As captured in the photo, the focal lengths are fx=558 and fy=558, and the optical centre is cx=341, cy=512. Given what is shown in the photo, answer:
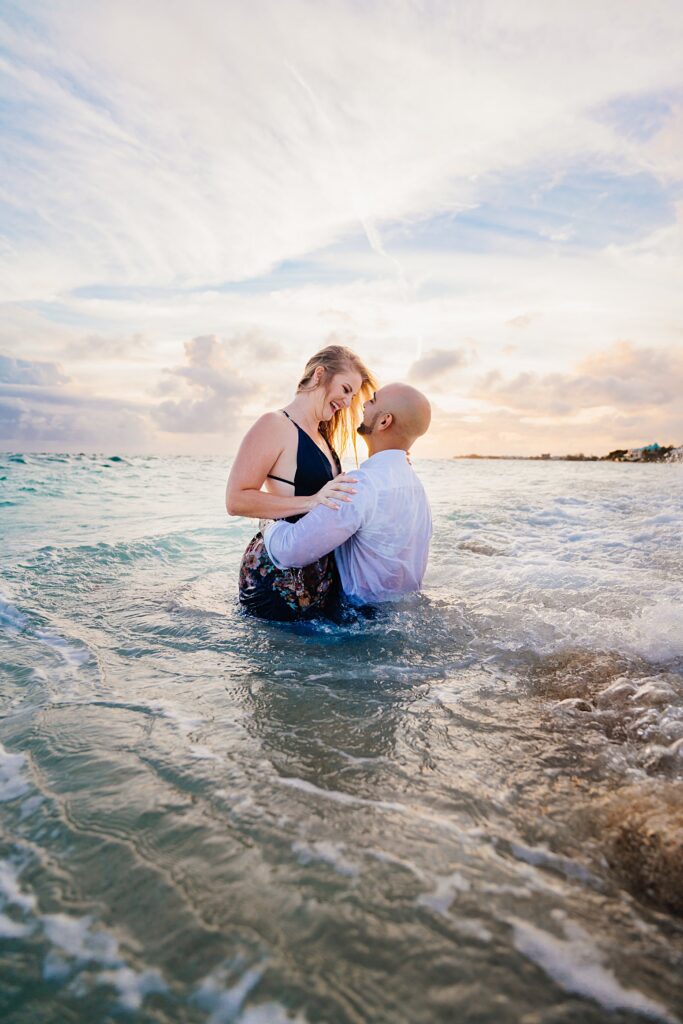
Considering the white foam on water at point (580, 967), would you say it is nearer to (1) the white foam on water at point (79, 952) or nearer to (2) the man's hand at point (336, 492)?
(1) the white foam on water at point (79, 952)

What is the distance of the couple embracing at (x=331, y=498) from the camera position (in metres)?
3.88

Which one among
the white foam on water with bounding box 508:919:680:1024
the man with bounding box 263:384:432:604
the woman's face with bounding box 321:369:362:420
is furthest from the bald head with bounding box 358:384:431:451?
the white foam on water with bounding box 508:919:680:1024

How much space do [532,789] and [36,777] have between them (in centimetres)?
200

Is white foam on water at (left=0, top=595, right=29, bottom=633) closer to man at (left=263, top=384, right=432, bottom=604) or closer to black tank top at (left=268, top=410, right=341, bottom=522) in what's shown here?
man at (left=263, top=384, right=432, bottom=604)

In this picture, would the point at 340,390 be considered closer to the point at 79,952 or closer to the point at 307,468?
the point at 307,468

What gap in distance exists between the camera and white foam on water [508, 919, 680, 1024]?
4.26 feet

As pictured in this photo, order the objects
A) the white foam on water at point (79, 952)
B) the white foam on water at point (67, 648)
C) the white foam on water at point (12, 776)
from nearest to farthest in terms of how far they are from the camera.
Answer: the white foam on water at point (79, 952) → the white foam on water at point (12, 776) → the white foam on water at point (67, 648)

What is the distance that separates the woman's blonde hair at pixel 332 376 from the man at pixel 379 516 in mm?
462

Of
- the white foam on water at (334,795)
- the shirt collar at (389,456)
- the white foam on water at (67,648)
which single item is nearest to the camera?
the white foam on water at (334,795)

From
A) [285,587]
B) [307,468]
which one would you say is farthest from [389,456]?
[285,587]

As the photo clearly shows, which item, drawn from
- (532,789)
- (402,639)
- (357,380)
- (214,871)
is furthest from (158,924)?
(357,380)

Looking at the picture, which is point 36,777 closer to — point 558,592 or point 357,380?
point 357,380

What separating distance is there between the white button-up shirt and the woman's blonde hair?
75 cm

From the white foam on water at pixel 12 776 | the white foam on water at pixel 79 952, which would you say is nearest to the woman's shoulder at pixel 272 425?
the white foam on water at pixel 12 776
